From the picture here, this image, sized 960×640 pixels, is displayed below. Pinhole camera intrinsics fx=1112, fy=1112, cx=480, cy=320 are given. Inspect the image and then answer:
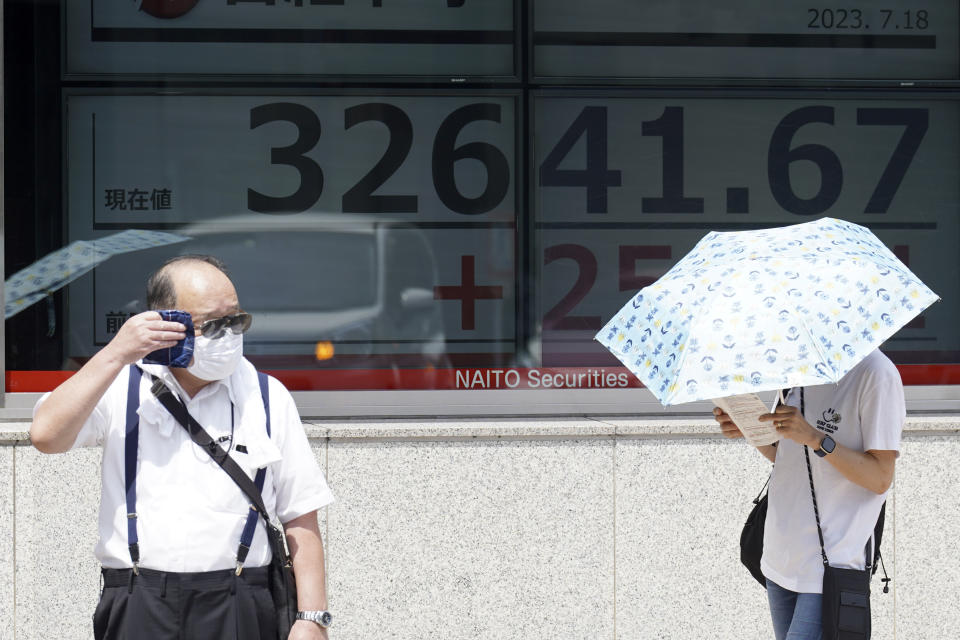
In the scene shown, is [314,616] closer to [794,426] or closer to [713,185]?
[794,426]

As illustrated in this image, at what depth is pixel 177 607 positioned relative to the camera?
2666 millimetres

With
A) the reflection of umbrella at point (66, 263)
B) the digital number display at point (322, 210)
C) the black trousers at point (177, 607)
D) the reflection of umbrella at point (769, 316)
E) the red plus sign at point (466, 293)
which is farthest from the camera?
the red plus sign at point (466, 293)

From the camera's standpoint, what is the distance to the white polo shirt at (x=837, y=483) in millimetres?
3234

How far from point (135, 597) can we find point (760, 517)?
1990mm

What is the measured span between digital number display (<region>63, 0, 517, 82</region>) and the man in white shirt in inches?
134

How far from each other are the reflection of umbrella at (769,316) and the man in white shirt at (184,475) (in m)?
1.05

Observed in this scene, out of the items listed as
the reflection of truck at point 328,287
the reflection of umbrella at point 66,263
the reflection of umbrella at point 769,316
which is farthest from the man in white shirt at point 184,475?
the reflection of umbrella at point 66,263

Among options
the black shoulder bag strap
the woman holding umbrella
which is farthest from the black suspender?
the woman holding umbrella

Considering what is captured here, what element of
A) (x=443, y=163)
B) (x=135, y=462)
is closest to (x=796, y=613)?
(x=135, y=462)

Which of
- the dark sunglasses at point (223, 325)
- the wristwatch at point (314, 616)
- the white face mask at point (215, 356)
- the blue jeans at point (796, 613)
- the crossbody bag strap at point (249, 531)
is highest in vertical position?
the dark sunglasses at point (223, 325)

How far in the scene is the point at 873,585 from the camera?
5672mm

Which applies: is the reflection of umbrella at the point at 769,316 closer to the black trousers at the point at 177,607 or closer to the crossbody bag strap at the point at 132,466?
the black trousers at the point at 177,607

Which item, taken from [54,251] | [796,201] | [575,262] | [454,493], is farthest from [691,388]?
[54,251]

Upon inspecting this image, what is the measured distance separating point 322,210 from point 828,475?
3540mm
